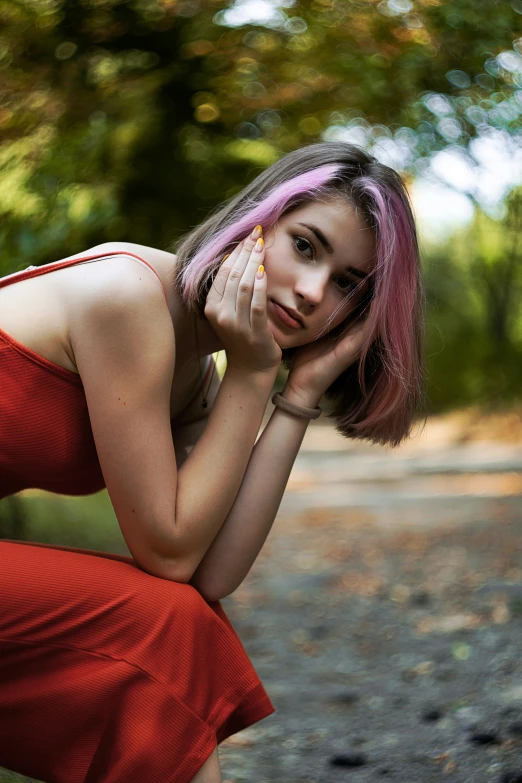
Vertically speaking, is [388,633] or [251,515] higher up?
[251,515]

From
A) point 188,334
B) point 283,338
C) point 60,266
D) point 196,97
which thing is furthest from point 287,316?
point 196,97

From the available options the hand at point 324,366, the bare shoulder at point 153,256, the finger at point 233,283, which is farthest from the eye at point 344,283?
the bare shoulder at point 153,256

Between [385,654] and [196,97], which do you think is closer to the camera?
[385,654]

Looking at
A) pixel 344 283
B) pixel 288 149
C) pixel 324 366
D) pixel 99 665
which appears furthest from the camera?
pixel 288 149

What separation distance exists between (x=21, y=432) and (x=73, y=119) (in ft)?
12.7

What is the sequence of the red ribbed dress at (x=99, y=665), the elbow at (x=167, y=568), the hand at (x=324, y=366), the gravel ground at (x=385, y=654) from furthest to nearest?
the gravel ground at (x=385, y=654), the hand at (x=324, y=366), the elbow at (x=167, y=568), the red ribbed dress at (x=99, y=665)

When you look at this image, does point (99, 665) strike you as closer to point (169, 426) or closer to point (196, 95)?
point (169, 426)

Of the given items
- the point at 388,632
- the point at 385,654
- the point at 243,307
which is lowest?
the point at 388,632

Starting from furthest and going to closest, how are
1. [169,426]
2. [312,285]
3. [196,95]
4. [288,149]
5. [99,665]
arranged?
[288,149] < [196,95] < [312,285] < [169,426] < [99,665]

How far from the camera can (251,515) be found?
198 cm

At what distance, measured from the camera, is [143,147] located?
19.3 feet

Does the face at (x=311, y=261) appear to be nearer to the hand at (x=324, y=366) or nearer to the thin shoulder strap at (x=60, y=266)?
the hand at (x=324, y=366)

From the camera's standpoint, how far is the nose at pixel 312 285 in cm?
192

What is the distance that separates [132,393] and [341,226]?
59cm
